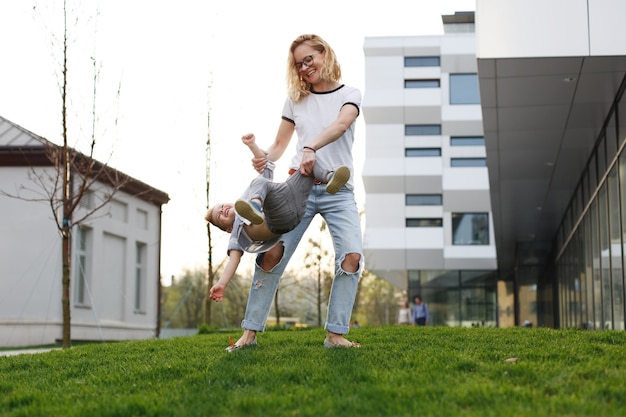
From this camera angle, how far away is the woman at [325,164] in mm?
6340

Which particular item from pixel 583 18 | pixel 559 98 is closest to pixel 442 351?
pixel 583 18

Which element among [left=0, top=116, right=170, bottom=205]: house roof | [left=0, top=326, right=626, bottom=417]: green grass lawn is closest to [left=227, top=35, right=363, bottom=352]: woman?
[left=0, top=326, right=626, bottom=417]: green grass lawn

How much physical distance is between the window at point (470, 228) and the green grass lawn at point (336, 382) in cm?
3906

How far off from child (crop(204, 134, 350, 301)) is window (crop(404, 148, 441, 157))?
42.9 meters

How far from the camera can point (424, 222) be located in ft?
154

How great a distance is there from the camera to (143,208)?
101ft

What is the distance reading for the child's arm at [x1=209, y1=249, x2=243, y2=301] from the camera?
19.3 feet

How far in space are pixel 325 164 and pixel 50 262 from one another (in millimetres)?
19396

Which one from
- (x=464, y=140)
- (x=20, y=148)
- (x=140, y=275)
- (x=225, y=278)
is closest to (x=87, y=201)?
(x=20, y=148)

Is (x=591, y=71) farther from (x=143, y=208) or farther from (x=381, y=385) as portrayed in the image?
(x=143, y=208)

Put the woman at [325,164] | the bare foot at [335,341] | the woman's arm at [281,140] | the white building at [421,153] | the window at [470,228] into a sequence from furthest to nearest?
the white building at [421,153] → the window at [470,228] → the woman's arm at [281,140] → the bare foot at [335,341] → the woman at [325,164]

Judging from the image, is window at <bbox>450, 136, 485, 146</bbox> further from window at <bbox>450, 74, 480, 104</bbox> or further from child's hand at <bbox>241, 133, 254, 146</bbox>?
child's hand at <bbox>241, 133, 254, 146</bbox>

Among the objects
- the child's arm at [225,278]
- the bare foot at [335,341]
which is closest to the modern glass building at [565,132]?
the bare foot at [335,341]

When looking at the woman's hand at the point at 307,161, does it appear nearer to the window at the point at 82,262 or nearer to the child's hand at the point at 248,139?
the child's hand at the point at 248,139
